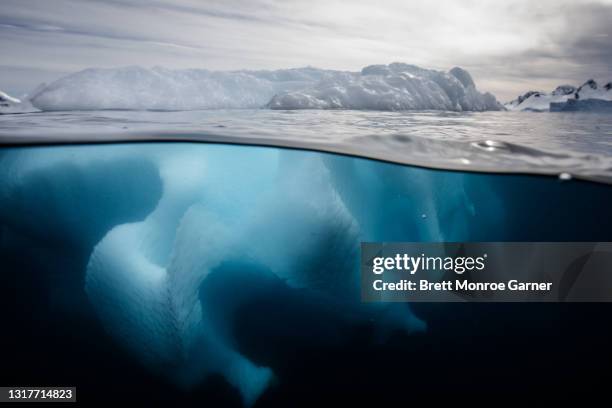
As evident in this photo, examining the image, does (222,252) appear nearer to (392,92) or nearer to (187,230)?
(187,230)

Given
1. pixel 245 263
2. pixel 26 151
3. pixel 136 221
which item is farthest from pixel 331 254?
pixel 26 151

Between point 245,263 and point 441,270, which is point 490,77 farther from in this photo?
point 245,263

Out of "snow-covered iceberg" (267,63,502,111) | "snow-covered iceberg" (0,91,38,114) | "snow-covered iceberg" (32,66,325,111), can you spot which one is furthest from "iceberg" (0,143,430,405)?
"snow-covered iceberg" (267,63,502,111)

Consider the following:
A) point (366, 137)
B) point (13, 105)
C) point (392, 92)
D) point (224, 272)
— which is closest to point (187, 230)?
point (224, 272)

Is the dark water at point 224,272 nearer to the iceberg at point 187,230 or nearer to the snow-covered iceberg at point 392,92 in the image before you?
the iceberg at point 187,230

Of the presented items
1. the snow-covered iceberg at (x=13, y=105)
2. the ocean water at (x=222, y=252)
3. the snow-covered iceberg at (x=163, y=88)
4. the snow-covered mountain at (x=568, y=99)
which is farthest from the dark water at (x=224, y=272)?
the snow-covered mountain at (x=568, y=99)
